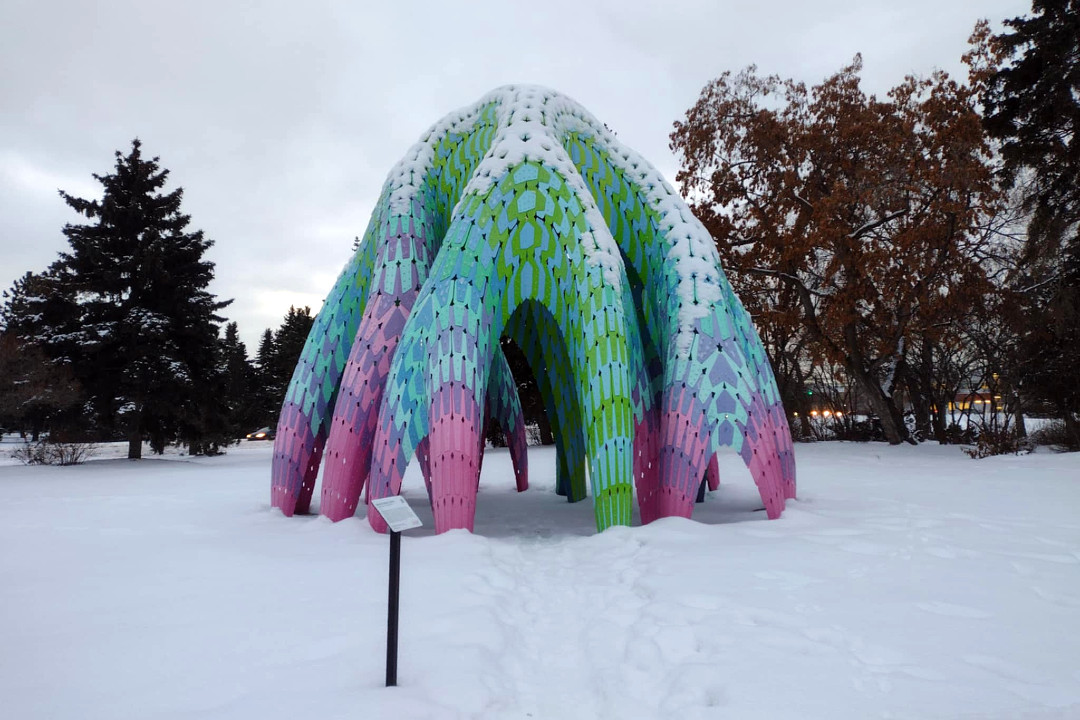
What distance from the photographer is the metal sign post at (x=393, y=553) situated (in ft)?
9.47

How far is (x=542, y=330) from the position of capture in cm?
895

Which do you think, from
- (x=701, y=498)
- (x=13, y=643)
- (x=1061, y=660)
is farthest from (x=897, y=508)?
(x=13, y=643)

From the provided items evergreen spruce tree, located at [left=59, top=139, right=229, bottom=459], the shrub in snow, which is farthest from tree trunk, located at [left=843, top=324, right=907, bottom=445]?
the shrub in snow

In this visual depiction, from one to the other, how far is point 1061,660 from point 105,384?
74.5 feet

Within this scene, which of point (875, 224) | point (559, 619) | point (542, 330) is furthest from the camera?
point (875, 224)

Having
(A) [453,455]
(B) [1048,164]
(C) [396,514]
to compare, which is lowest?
(C) [396,514]

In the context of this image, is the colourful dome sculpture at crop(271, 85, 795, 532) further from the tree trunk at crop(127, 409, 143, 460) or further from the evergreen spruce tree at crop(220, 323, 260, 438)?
the evergreen spruce tree at crop(220, 323, 260, 438)

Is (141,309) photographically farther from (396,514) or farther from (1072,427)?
(1072,427)

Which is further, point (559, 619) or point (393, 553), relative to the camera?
point (559, 619)

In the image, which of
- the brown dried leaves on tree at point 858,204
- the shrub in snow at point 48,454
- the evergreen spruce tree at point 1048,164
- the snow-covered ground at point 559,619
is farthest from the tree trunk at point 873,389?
the shrub in snow at point 48,454

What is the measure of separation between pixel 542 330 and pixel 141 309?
1641cm

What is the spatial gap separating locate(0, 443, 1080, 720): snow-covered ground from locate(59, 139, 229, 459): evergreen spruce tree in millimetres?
13302

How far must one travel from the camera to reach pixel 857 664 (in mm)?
3160

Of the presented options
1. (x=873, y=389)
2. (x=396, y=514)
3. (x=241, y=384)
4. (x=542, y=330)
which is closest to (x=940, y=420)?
(x=873, y=389)
